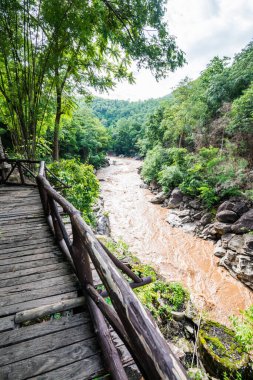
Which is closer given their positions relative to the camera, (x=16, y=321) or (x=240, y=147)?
(x=16, y=321)

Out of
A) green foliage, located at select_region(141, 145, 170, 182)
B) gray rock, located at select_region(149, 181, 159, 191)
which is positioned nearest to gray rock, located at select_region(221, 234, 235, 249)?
gray rock, located at select_region(149, 181, 159, 191)

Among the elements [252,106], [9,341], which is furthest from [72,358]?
[252,106]

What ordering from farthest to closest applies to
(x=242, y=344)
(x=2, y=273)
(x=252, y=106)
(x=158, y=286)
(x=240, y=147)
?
(x=240, y=147) < (x=252, y=106) < (x=158, y=286) < (x=242, y=344) < (x=2, y=273)

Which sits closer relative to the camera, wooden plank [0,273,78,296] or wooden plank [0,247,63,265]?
wooden plank [0,273,78,296]

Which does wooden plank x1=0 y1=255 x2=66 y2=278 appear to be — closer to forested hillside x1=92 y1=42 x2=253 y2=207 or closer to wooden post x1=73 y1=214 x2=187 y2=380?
wooden post x1=73 y1=214 x2=187 y2=380

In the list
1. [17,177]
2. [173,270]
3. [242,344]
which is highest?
[17,177]

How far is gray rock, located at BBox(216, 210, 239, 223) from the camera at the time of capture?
959cm

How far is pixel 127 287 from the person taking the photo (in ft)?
3.47

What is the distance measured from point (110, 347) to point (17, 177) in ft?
25.5

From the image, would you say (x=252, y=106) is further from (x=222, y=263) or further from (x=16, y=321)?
(x=16, y=321)

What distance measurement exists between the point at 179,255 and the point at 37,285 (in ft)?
25.9

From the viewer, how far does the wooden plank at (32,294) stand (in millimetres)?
1858

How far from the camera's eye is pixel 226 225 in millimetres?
9391

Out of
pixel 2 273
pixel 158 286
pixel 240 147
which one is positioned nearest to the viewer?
pixel 2 273
